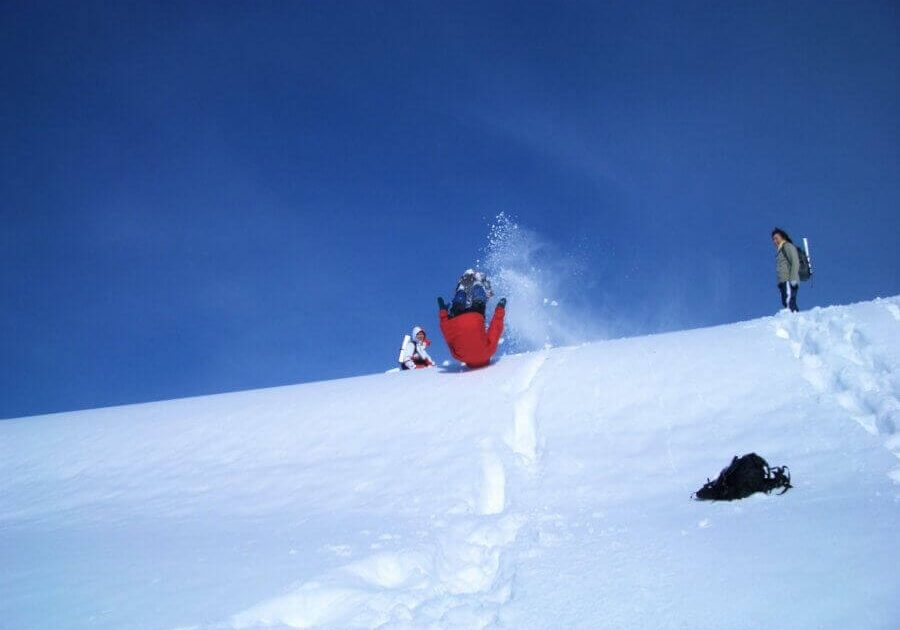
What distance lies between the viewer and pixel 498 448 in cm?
554

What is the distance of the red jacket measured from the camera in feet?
27.3

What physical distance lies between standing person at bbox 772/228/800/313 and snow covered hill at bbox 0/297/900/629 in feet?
8.87

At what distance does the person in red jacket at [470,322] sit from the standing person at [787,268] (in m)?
6.49

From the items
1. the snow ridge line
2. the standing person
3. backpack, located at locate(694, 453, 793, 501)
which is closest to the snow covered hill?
the snow ridge line

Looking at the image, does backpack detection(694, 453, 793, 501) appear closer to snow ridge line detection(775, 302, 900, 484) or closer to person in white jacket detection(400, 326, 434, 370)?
snow ridge line detection(775, 302, 900, 484)

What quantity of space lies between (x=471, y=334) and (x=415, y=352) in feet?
16.4

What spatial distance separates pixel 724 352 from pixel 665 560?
4840mm

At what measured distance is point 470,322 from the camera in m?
8.30

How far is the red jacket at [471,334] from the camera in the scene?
8.32 meters

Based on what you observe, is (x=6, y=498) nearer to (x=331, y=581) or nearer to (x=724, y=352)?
(x=331, y=581)

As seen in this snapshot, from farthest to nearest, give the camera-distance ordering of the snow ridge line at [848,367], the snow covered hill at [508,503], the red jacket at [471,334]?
the red jacket at [471,334] → the snow ridge line at [848,367] → the snow covered hill at [508,503]

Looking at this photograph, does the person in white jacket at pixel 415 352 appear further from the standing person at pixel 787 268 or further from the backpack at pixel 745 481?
the backpack at pixel 745 481

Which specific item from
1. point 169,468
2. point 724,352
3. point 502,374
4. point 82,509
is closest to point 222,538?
point 82,509

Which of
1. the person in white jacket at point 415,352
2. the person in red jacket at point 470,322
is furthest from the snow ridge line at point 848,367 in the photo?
the person in white jacket at point 415,352
